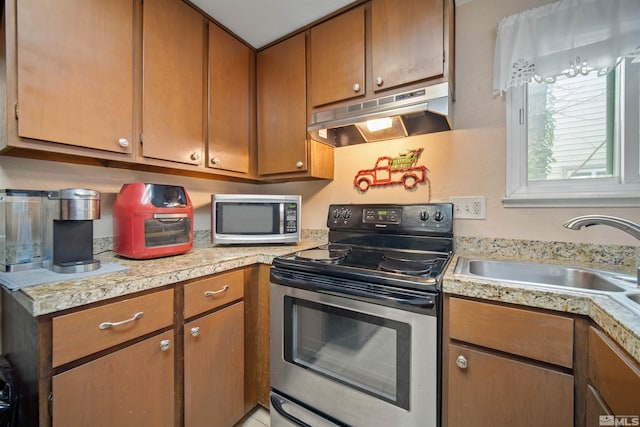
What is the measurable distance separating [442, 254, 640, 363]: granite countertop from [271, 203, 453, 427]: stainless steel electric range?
9 centimetres

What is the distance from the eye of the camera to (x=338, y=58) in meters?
1.49

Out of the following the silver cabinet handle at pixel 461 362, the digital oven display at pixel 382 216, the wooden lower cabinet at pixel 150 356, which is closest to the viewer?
the wooden lower cabinet at pixel 150 356

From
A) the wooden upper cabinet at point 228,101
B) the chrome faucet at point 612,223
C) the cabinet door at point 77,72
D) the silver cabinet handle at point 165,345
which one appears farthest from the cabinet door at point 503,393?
the cabinet door at point 77,72

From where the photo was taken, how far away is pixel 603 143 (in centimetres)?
118

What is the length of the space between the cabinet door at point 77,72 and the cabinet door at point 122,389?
0.83 meters

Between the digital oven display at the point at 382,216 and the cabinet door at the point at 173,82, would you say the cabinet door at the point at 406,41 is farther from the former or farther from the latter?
the cabinet door at the point at 173,82

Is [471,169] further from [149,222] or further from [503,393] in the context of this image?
[149,222]

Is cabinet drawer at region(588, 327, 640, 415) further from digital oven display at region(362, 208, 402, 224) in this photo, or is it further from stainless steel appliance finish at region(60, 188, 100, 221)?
stainless steel appliance finish at region(60, 188, 100, 221)

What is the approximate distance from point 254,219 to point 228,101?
749mm

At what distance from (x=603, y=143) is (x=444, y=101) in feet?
2.46

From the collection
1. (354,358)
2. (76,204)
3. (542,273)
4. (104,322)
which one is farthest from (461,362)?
(76,204)

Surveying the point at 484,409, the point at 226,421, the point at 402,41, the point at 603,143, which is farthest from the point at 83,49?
the point at 603,143

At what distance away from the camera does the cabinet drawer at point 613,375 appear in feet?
1.79

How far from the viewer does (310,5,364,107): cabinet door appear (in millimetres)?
1422
